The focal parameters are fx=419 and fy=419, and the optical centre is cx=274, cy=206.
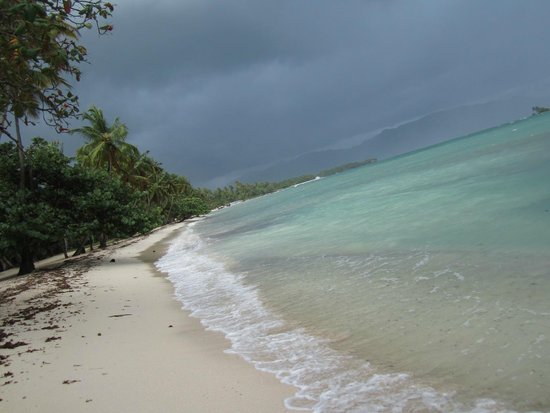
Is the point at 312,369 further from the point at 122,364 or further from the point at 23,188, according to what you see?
the point at 23,188

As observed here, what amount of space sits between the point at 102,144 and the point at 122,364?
29246 millimetres

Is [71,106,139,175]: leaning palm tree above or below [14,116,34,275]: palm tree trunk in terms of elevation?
above

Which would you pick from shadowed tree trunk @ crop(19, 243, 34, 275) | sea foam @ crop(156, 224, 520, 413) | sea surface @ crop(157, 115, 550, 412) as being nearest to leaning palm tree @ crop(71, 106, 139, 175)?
shadowed tree trunk @ crop(19, 243, 34, 275)

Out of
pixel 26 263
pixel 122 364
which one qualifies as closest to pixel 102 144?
pixel 26 263

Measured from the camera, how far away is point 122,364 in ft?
16.6

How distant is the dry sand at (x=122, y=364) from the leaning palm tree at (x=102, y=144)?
24.0 meters

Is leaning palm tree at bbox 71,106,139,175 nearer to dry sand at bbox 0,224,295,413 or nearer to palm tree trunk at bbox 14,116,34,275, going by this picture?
palm tree trunk at bbox 14,116,34,275

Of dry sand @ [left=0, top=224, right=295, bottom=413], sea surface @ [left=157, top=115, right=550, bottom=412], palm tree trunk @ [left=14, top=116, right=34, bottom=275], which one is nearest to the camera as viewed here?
sea surface @ [left=157, top=115, right=550, bottom=412]

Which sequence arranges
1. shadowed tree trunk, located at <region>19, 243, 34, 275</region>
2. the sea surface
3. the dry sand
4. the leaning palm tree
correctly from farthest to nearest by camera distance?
the leaning palm tree
shadowed tree trunk, located at <region>19, 243, 34, 275</region>
the dry sand
the sea surface

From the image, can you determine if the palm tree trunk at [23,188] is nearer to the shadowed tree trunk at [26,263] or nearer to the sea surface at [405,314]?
the shadowed tree trunk at [26,263]

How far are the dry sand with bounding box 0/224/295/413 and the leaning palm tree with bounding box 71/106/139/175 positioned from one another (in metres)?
24.0

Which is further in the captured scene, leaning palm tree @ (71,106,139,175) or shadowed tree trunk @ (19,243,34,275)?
leaning palm tree @ (71,106,139,175)

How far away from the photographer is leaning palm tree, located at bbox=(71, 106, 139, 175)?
3144cm

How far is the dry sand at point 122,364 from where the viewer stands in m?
3.96
